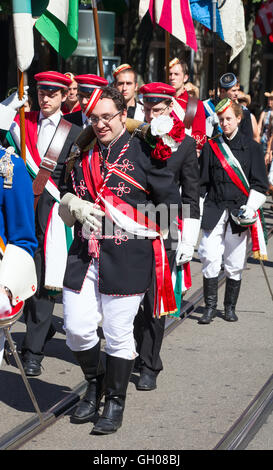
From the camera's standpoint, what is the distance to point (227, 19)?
10422mm

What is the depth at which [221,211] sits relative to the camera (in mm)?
7965

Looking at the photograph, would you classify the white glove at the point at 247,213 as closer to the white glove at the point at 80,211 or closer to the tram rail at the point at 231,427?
the tram rail at the point at 231,427

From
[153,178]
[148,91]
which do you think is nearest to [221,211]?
[148,91]

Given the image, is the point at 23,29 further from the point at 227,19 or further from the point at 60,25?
the point at 227,19

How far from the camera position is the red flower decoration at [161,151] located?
5.11 m

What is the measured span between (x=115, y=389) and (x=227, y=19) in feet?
20.1

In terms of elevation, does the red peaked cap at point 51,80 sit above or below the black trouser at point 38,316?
above

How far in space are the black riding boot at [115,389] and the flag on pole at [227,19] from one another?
18.8 ft

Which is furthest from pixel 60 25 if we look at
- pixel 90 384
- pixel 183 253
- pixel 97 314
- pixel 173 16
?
pixel 90 384

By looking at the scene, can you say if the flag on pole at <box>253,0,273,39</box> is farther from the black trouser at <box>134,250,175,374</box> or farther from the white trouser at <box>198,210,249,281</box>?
the black trouser at <box>134,250,175,374</box>

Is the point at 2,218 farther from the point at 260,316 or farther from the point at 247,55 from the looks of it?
the point at 247,55

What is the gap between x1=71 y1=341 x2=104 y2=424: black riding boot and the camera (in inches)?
213

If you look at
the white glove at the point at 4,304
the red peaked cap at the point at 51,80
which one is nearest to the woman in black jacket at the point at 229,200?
the red peaked cap at the point at 51,80
